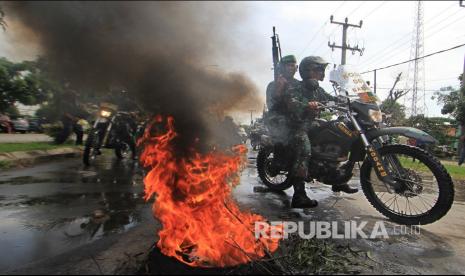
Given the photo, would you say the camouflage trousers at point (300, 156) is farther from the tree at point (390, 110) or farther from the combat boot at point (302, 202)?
the tree at point (390, 110)

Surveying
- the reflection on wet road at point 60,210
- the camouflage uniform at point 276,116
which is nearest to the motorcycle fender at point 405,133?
the camouflage uniform at point 276,116

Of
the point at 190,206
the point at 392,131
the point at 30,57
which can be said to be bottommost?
the point at 190,206

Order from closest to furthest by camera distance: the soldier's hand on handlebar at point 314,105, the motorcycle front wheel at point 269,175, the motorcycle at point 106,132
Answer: the soldier's hand on handlebar at point 314,105, the motorcycle front wheel at point 269,175, the motorcycle at point 106,132

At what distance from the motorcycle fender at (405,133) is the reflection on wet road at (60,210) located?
299cm

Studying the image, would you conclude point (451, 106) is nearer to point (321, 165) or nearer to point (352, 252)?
point (321, 165)

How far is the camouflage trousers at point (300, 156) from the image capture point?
16.6 feet

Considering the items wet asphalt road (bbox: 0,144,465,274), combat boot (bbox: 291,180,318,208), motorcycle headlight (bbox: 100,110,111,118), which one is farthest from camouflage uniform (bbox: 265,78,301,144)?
motorcycle headlight (bbox: 100,110,111,118)

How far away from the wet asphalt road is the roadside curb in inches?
50.9

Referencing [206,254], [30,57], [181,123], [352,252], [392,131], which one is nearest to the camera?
[206,254]

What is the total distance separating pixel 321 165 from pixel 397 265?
2.18 metres

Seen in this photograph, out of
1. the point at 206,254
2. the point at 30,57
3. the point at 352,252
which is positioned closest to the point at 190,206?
the point at 206,254

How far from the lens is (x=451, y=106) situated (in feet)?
69.6

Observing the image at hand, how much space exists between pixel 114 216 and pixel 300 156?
8.10 ft

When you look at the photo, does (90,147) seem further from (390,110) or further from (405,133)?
(390,110)
